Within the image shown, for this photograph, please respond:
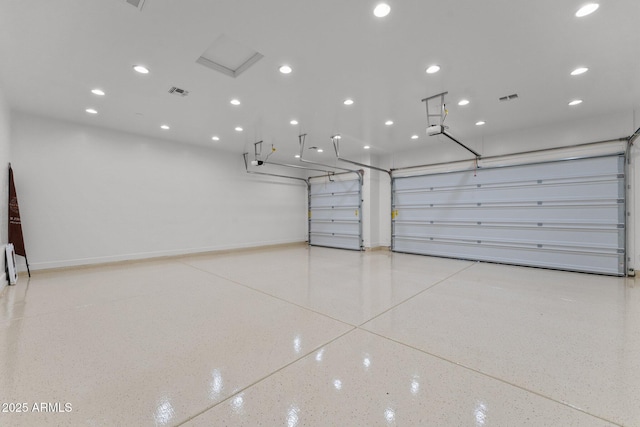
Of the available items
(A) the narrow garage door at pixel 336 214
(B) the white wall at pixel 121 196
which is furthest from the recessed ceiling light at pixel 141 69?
(A) the narrow garage door at pixel 336 214

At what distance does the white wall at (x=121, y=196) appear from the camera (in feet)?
15.1

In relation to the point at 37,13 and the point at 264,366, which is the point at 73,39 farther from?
the point at 264,366

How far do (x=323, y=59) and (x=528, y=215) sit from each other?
17.2 ft

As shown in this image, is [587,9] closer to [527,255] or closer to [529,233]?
[529,233]

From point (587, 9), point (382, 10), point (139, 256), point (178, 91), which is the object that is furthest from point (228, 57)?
point (139, 256)

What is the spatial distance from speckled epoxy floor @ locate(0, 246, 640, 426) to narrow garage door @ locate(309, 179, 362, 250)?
4.09 meters

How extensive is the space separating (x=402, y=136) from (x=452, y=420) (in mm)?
5481

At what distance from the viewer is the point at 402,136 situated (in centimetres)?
587

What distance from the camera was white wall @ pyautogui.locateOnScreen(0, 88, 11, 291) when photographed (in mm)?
3676

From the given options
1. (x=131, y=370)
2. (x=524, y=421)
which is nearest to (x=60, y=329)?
(x=131, y=370)

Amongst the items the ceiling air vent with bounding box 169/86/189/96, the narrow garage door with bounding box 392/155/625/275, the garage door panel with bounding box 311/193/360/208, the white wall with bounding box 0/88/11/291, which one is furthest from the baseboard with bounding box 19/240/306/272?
the narrow garage door with bounding box 392/155/625/275

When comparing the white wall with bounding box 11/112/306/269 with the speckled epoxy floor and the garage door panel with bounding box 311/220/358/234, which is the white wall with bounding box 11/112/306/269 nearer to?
the speckled epoxy floor

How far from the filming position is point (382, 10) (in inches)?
85.7

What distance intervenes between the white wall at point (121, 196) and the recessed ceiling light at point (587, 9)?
702 cm
